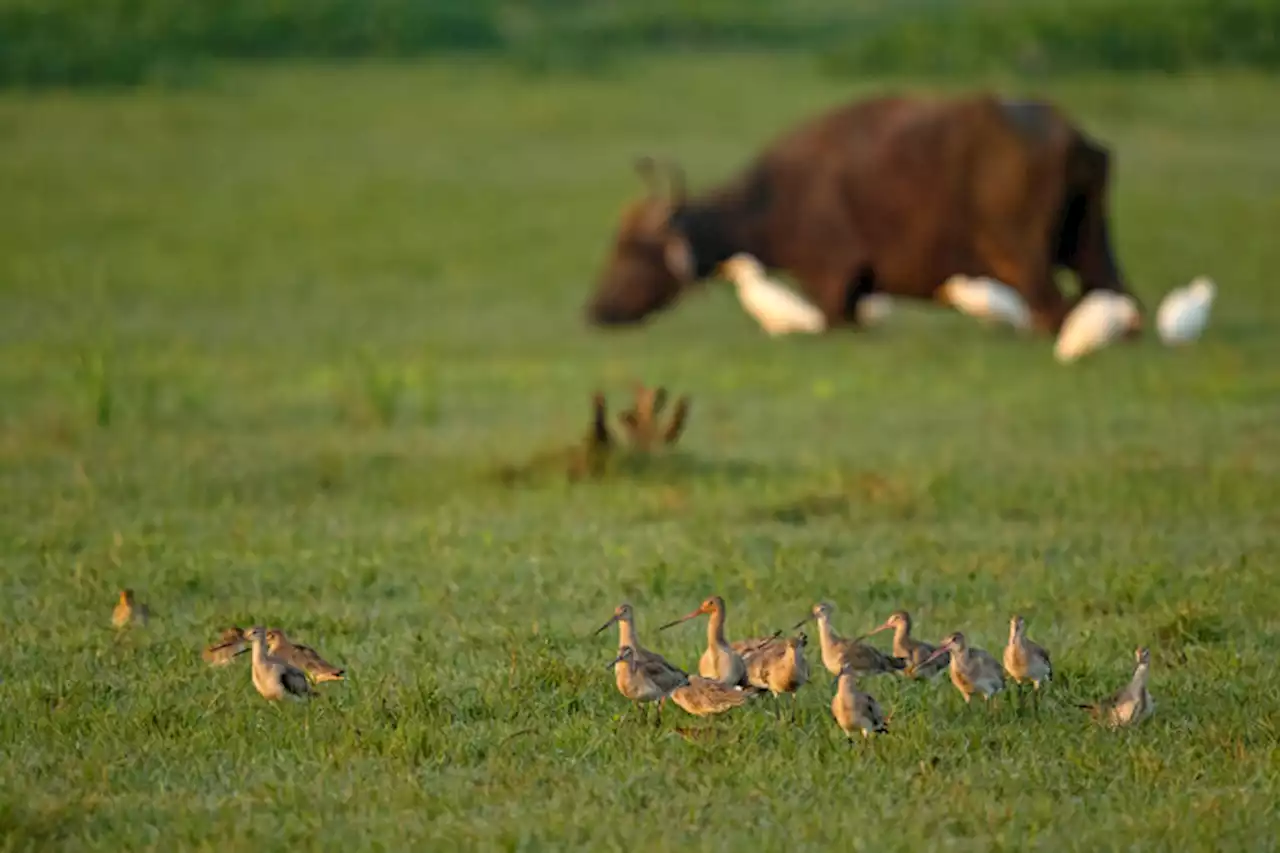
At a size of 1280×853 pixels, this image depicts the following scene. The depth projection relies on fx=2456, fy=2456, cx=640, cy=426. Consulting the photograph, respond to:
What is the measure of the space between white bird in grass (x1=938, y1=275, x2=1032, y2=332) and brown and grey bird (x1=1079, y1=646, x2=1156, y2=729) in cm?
1041

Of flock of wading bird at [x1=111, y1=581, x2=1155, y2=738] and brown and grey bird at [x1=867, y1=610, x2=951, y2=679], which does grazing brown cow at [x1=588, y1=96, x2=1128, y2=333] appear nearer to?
brown and grey bird at [x1=867, y1=610, x2=951, y2=679]

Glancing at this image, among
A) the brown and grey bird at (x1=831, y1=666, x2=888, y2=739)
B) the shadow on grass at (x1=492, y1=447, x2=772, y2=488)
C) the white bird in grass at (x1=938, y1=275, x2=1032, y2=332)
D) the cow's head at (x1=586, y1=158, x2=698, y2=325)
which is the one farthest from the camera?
the cow's head at (x1=586, y1=158, x2=698, y2=325)

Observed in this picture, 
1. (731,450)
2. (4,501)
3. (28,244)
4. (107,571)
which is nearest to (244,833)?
(107,571)

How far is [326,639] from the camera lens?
26.5 ft

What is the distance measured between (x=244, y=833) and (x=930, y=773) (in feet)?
5.80

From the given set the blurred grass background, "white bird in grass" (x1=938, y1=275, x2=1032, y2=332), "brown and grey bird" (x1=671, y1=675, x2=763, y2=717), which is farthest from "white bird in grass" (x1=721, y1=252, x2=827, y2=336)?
the blurred grass background

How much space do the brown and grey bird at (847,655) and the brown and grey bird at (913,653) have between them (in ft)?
0.24

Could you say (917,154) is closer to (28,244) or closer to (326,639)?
(28,244)

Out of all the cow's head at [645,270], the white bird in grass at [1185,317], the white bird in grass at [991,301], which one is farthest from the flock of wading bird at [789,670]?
the cow's head at [645,270]

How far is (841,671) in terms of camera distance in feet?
22.2

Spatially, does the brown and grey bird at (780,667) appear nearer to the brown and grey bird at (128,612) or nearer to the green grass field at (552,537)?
the green grass field at (552,537)

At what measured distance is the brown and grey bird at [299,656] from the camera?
711 cm

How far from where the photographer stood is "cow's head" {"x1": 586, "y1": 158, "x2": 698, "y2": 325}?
1886 centimetres

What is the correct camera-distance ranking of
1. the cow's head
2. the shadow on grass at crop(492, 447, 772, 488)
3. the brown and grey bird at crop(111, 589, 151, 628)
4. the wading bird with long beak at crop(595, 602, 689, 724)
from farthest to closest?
the cow's head
the shadow on grass at crop(492, 447, 772, 488)
the brown and grey bird at crop(111, 589, 151, 628)
the wading bird with long beak at crop(595, 602, 689, 724)
